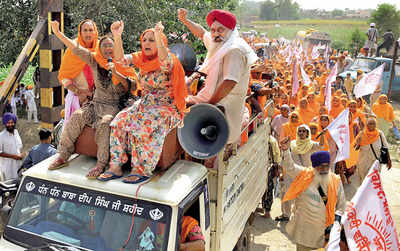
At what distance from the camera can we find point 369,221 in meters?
3.34

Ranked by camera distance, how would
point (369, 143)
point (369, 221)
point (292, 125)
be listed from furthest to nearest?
Result: point (369, 143) < point (292, 125) < point (369, 221)

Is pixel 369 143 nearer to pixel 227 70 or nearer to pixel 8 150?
pixel 227 70

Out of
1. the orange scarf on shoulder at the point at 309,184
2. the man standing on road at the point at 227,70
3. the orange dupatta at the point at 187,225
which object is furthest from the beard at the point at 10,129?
the orange scarf on shoulder at the point at 309,184

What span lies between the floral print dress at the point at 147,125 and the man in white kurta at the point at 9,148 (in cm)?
347

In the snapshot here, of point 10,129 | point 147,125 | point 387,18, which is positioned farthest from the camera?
point 387,18

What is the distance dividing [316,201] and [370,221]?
156 cm

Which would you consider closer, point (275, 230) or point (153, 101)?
point (153, 101)

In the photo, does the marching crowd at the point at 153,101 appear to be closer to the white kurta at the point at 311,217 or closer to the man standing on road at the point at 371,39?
the white kurta at the point at 311,217

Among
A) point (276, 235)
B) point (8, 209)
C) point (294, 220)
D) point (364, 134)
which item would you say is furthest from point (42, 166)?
point (364, 134)

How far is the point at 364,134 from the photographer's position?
8484mm

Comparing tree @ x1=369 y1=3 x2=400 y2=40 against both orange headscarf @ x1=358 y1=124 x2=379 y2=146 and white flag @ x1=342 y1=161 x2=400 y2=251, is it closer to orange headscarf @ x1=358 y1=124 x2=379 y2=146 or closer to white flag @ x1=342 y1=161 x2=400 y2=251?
orange headscarf @ x1=358 y1=124 x2=379 y2=146

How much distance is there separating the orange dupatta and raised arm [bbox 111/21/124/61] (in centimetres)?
156

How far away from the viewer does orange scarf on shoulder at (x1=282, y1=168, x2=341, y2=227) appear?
15.9 ft

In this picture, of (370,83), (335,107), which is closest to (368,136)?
(335,107)
